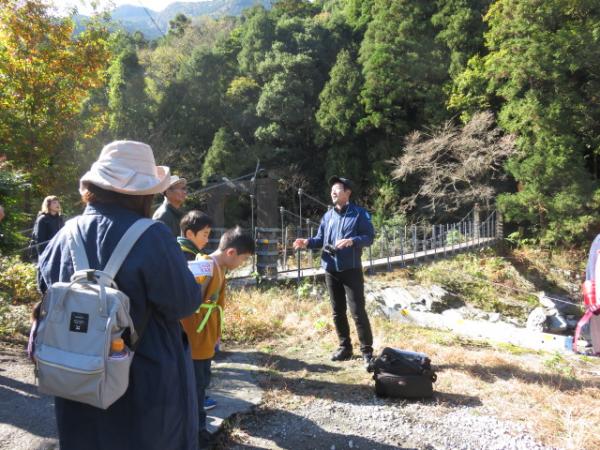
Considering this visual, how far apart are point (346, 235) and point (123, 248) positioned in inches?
100

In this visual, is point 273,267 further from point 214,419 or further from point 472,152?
point 472,152

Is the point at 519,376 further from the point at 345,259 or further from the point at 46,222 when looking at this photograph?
the point at 46,222

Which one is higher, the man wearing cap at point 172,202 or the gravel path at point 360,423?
the man wearing cap at point 172,202

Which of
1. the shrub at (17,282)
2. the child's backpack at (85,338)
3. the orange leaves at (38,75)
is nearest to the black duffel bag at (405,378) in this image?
the child's backpack at (85,338)

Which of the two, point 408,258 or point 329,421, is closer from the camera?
point 329,421

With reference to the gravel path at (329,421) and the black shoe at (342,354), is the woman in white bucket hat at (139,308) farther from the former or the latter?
the black shoe at (342,354)

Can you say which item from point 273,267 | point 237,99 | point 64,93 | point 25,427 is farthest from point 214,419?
point 237,99

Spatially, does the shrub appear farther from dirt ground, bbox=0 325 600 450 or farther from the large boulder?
the large boulder

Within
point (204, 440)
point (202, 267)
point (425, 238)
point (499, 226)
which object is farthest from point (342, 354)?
point (499, 226)

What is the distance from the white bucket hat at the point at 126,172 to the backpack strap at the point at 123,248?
0.46 feet

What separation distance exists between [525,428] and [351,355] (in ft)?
4.94

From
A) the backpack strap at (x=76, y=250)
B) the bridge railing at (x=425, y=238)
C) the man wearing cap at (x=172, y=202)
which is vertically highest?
the man wearing cap at (x=172, y=202)

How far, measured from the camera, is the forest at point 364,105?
8.52m

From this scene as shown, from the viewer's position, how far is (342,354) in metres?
3.77
